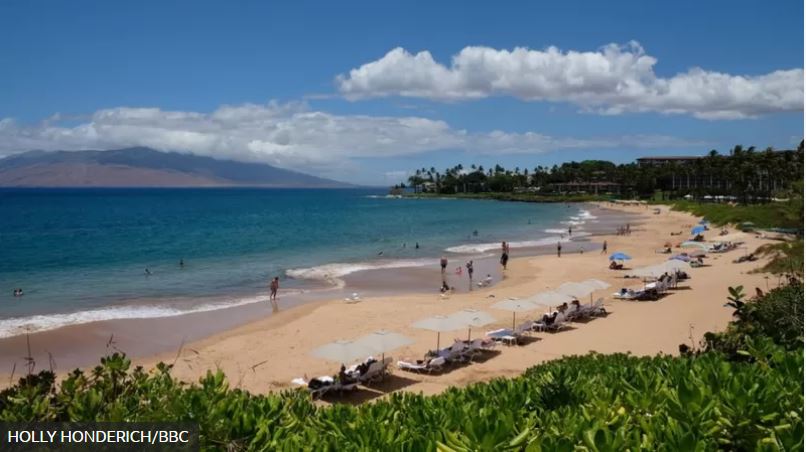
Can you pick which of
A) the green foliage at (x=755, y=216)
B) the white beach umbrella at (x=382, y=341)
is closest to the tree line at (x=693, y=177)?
the green foliage at (x=755, y=216)

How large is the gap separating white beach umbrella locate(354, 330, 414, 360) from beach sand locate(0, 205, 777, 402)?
36.8 inches

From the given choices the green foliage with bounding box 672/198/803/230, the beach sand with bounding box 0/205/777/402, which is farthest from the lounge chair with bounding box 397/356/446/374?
the green foliage with bounding box 672/198/803/230

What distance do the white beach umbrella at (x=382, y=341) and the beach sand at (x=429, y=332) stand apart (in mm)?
935

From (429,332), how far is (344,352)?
5.80m

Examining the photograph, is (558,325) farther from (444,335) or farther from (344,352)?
(344,352)

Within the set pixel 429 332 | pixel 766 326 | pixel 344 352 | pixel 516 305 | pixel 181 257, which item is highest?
pixel 766 326

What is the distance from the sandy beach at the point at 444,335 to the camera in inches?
572

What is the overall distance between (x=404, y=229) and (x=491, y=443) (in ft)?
209

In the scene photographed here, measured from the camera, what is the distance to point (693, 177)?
12581 cm

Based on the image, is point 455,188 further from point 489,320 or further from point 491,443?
point 491,443

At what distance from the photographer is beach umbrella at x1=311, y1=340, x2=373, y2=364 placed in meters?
12.9

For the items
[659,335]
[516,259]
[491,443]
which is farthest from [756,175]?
[491,443]

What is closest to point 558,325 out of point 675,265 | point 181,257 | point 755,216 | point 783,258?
point 675,265

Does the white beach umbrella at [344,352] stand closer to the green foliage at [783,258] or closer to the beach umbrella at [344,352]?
the beach umbrella at [344,352]
